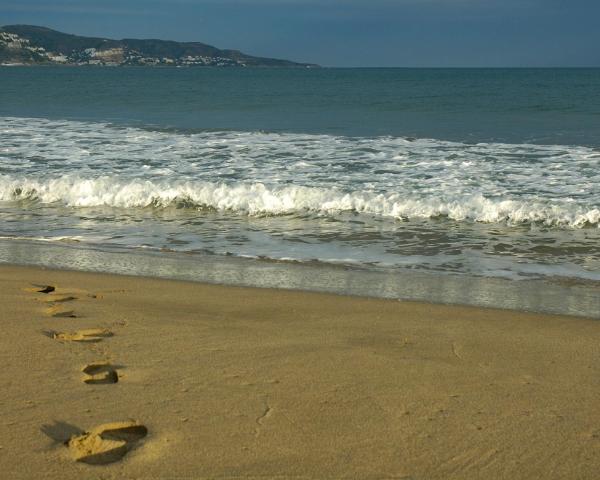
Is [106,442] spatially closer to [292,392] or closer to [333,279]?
[292,392]

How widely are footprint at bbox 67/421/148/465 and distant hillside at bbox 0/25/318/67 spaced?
434ft

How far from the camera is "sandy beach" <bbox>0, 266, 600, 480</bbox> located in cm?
325

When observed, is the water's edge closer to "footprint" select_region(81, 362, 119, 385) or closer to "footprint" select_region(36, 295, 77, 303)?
"footprint" select_region(36, 295, 77, 303)

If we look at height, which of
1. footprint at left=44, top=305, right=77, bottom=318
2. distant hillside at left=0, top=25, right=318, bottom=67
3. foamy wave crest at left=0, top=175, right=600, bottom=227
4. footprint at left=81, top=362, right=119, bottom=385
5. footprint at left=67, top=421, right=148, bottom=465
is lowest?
footprint at left=67, top=421, right=148, bottom=465

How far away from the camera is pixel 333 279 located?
720 cm

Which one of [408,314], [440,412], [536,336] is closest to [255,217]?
[408,314]

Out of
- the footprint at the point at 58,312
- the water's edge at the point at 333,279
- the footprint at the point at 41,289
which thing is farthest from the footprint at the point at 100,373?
the water's edge at the point at 333,279

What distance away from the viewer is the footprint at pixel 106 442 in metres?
3.22

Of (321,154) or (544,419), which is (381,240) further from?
(321,154)

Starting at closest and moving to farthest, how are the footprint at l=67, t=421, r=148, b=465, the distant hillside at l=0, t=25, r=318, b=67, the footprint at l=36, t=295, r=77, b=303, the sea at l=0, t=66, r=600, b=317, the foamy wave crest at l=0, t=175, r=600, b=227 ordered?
the footprint at l=67, t=421, r=148, b=465, the footprint at l=36, t=295, r=77, b=303, the sea at l=0, t=66, r=600, b=317, the foamy wave crest at l=0, t=175, r=600, b=227, the distant hillside at l=0, t=25, r=318, b=67

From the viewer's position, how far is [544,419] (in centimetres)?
372

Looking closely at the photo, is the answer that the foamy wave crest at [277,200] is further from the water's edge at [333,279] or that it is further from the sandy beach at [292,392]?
the sandy beach at [292,392]

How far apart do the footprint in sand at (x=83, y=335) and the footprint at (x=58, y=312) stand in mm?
502

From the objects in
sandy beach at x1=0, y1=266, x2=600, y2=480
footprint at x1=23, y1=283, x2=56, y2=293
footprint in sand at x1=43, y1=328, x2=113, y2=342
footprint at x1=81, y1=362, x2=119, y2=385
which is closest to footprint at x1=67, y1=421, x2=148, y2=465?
sandy beach at x1=0, y1=266, x2=600, y2=480
